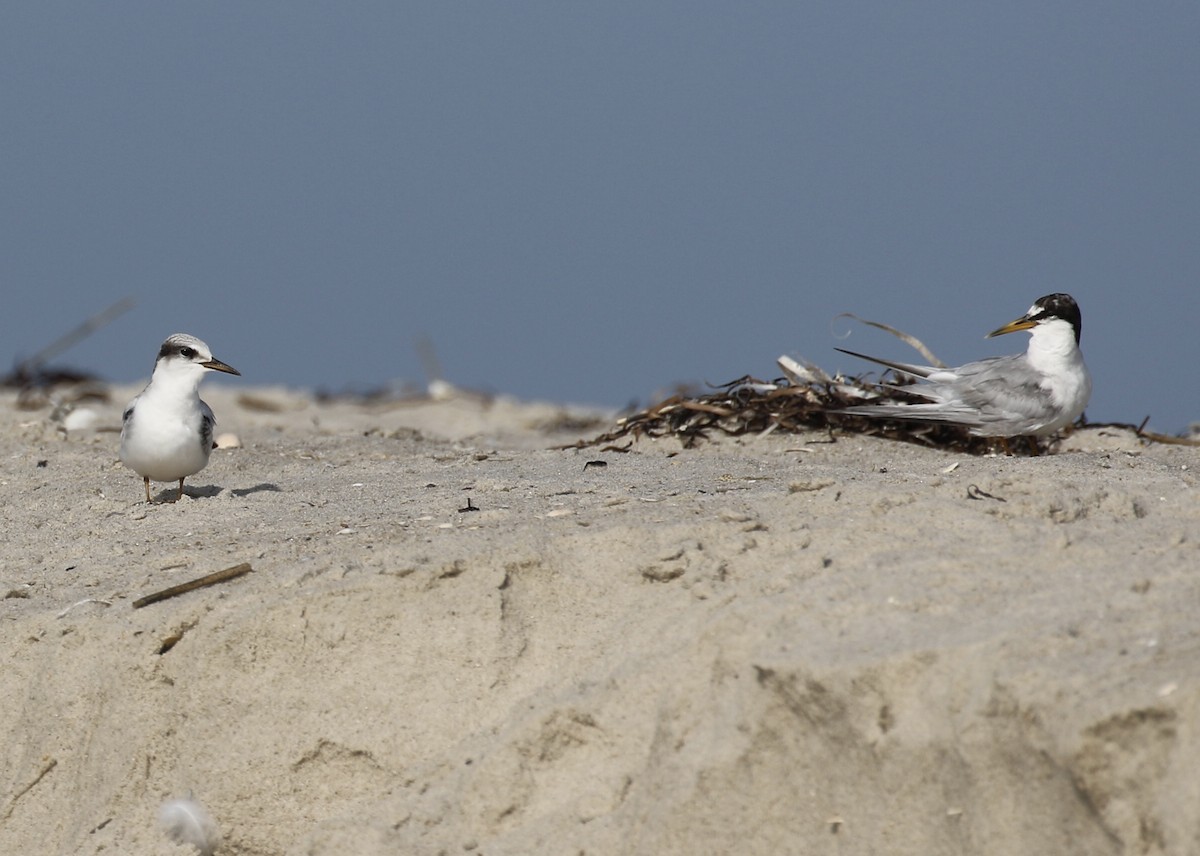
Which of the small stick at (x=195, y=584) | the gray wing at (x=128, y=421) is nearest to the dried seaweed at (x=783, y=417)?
the gray wing at (x=128, y=421)

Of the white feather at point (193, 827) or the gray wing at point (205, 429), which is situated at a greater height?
the gray wing at point (205, 429)

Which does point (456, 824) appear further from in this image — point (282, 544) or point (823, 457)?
point (823, 457)

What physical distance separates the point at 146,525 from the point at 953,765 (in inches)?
121

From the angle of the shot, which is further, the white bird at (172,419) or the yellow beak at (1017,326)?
the yellow beak at (1017,326)

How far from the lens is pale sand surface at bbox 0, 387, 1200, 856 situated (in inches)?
115

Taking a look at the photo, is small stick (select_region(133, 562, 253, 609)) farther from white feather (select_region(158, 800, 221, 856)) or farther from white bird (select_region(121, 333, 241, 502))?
white bird (select_region(121, 333, 241, 502))

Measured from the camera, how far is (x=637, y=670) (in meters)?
3.45

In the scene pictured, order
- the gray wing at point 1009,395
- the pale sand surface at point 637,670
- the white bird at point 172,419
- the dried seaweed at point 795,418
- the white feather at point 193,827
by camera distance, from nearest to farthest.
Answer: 1. the pale sand surface at point 637,670
2. the white feather at point 193,827
3. the white bird at point 172,419
4. the gray wing at point 1009,395
5. the dried seaweed at point 795,418

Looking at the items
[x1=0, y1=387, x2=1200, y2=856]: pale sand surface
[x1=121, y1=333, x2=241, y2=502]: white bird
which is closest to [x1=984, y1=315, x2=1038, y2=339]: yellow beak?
[x1=0, y1=387, x2=1200, y2=856]: pale sand surface

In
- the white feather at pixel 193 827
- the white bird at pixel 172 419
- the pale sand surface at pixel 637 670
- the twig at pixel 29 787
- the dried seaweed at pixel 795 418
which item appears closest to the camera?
the pale sand surface at pixel 637 670

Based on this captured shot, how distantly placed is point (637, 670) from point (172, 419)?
2.49 meters

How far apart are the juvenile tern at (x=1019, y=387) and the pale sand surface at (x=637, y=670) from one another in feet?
2.80

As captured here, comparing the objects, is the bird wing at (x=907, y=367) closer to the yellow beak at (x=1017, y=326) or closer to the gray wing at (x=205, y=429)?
the yellow beak at (x=1017, y=326)

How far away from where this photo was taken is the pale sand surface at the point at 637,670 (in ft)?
9.57
